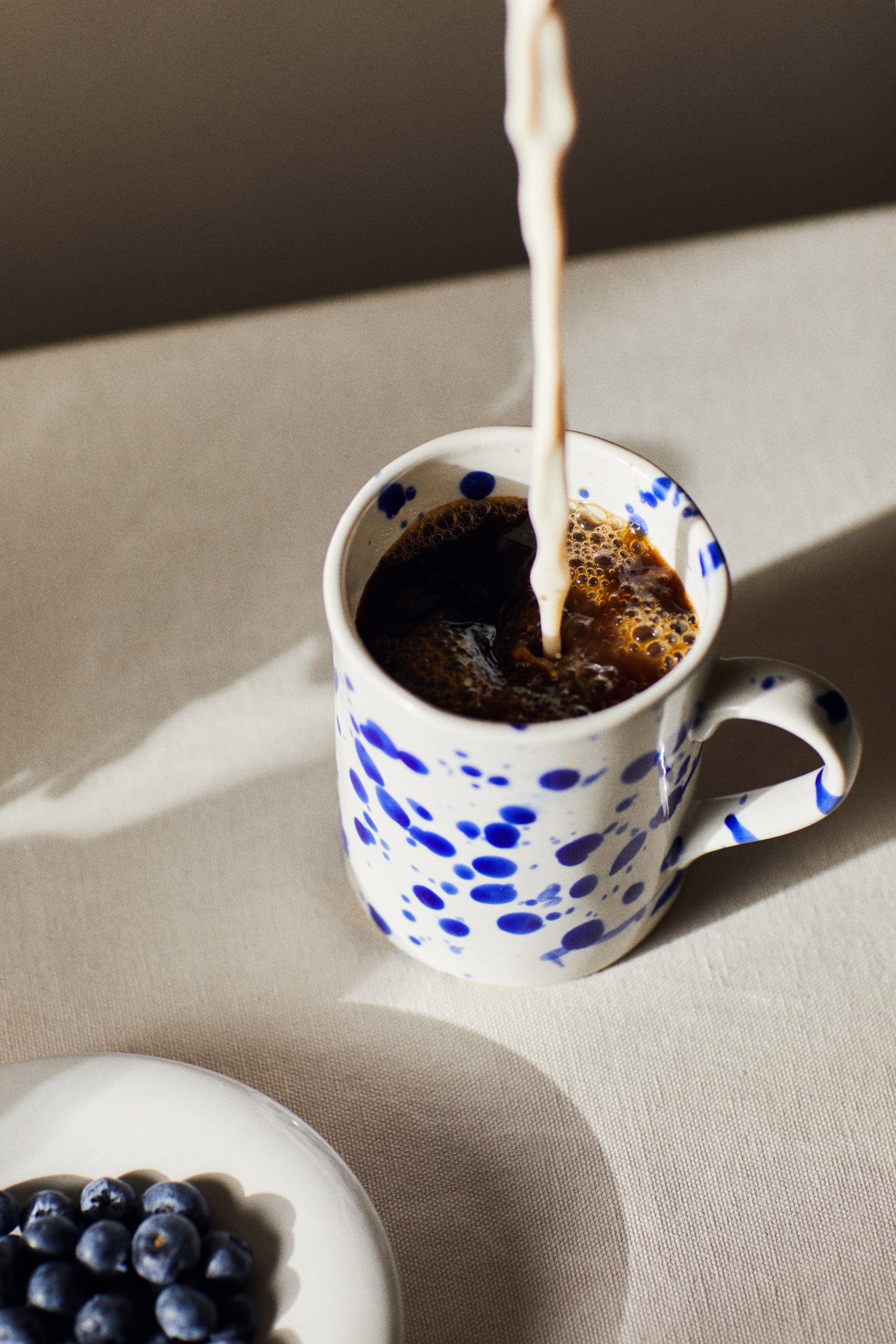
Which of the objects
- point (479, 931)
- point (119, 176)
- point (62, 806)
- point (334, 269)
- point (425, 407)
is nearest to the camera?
point (479, 931)

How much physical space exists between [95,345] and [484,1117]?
0.58 m

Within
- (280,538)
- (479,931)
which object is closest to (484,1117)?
(479,931)

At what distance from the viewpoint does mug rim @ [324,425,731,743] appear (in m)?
0.39

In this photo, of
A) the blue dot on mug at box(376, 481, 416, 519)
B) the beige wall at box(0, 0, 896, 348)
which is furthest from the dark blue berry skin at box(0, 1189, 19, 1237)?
the beige wall at box(0, 0, 896, 348)

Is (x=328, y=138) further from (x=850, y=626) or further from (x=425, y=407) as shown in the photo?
(x=850, y=626)

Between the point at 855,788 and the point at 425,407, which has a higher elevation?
the point at 425,407

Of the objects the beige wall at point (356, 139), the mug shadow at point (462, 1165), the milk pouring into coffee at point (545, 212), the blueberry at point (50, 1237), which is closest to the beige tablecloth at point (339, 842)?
the mug shadow at point (462, 1165)

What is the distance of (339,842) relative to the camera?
0.60 m

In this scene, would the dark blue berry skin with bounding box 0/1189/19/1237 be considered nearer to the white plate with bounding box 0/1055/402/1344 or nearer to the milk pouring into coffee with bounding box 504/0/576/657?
the white plate with bounding box 0/1055/402/1344

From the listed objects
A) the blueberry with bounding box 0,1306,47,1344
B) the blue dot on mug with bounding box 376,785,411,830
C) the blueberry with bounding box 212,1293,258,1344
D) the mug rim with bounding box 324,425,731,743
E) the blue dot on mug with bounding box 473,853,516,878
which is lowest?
the blueberry with bounding box 212,1293,258,1344

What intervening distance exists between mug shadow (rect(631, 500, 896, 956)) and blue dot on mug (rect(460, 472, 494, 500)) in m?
0.14

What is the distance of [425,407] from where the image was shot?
76 centimetres

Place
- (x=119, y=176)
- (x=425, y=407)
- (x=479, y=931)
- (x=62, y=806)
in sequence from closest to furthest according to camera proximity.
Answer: (x=479, y=931), (x=62, y=806), (x=425, y=407), (x=119, y=176)

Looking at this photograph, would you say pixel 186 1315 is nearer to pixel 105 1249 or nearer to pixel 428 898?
pixel 105 1249
